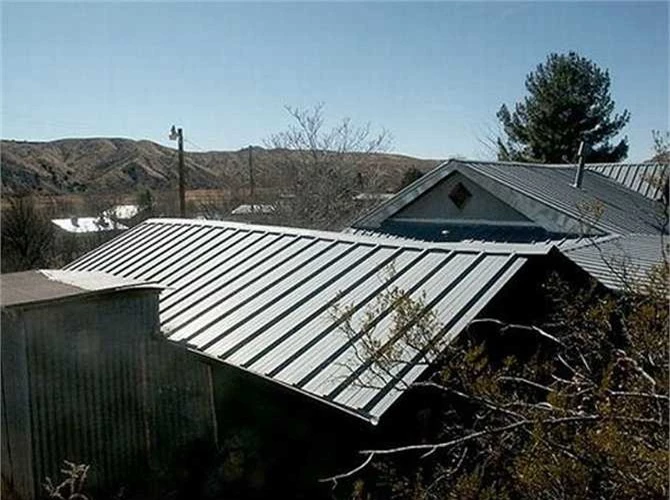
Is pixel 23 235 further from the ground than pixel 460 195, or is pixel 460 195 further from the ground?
pixel 460 195

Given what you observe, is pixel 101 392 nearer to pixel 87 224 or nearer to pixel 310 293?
pixel 310 293

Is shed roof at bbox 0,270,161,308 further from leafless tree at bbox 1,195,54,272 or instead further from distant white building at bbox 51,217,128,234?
distant white building at bbox 51,217,128,234

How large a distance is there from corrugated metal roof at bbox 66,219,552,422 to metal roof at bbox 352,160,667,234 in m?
5.08

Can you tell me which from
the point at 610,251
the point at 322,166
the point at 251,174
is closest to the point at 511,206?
the point at 610,251

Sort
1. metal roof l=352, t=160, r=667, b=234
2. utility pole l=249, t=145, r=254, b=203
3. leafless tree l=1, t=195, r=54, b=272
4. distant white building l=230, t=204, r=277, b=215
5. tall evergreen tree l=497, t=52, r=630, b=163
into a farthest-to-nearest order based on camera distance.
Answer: tall evergreen tree l=497, t=52, r=630, b=163 → utility pole l=249, t=145, r=254, b=203 → distant white building l=230, t=204, r=277, b=215 → metal roof l=352, t=160, r=667, b=234 → leafless tree l=1, t=195, r=54, b=272

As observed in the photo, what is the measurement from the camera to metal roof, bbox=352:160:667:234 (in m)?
11.1

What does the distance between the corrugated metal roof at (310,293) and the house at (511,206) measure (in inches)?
179

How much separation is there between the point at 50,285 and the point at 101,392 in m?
1.22

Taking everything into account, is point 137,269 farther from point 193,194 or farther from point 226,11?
point 193,194

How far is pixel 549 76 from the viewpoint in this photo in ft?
82.4

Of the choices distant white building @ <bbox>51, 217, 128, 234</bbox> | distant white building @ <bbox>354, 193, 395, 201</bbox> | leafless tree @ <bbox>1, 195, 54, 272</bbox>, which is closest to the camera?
leafless tree @ <bbox>1, 195, 54, 272</bbox>

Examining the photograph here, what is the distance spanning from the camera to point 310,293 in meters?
6.26

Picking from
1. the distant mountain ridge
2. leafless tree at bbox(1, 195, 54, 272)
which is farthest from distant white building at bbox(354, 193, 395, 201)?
leafless tree at bbox(1, 195, 54, 272)

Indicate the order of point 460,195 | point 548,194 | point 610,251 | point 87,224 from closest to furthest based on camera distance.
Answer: point 610,251 < point 548,194 < point 460,195 < point 87,224
